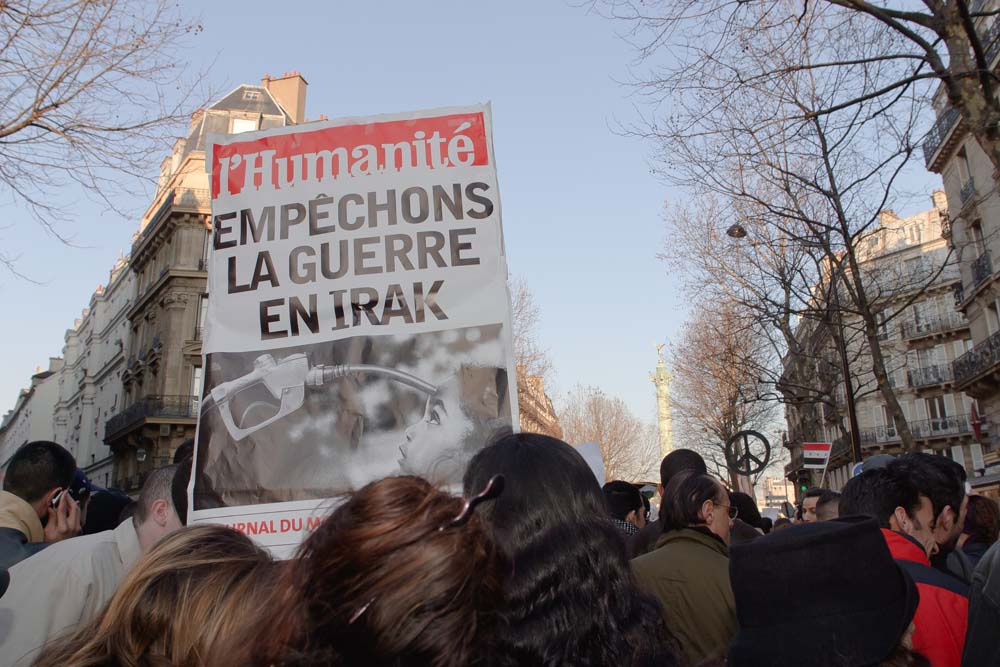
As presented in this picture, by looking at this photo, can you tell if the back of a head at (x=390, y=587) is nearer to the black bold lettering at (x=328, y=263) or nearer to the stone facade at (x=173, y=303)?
the black bold lettering at (x=328, y=263)

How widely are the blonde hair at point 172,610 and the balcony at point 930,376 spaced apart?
52.1 m

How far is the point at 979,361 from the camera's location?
29.5 metres

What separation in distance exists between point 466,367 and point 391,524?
6.77ft

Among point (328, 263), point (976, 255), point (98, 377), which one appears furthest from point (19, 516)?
point (98, 377)

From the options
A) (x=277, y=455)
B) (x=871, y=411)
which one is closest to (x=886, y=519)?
(x=277, y=455)

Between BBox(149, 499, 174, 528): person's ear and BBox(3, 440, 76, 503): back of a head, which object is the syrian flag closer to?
BBox(149, 499, 174, 528): person's ear

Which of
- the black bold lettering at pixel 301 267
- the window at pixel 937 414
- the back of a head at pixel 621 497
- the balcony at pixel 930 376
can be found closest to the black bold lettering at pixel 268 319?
the black bold lettering at pixel 301 267

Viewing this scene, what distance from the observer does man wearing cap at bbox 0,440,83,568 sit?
342 cm

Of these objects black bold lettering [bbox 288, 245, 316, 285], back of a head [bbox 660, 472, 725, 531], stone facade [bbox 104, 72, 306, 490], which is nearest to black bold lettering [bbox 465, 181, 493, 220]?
black bold lettering [bbox 288, 245, 316, 285]

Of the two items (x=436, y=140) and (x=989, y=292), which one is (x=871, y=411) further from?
(x=436, y=140)

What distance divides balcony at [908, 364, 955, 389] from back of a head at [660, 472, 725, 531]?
4989cm

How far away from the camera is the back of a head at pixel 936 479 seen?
3268mm

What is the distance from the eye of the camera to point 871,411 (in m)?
54.4

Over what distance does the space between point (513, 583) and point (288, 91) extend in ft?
143
